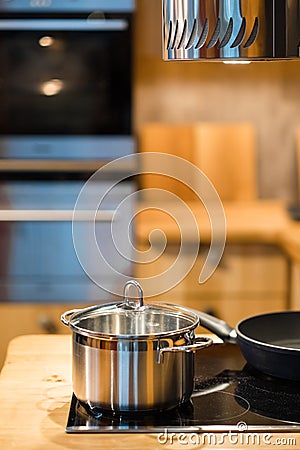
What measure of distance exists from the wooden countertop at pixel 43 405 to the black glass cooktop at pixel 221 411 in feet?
0.07

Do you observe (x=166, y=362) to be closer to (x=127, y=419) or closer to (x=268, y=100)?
(x=127, y=419)

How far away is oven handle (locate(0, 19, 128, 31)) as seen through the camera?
3076 millimetres

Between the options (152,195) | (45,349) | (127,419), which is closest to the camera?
(127,419)

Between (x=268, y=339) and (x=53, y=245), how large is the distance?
1.66 metres

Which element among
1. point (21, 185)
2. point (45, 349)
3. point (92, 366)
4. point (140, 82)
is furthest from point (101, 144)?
point (92, 366)

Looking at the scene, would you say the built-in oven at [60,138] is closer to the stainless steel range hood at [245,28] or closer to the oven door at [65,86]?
the oven door at [65,86]

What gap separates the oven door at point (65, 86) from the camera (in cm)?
309

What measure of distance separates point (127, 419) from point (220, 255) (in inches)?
70.5

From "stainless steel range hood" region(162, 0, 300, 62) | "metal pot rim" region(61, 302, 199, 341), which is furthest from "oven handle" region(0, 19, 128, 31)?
"stainless steel range hood" region(162, 0, 300, 62)

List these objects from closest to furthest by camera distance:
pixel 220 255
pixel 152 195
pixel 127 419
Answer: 1. pixel 127 419
2. pixel 220 255
3. pixel 152 195

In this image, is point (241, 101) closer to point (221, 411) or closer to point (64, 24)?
point (64, 24)

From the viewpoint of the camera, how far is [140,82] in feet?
11.8

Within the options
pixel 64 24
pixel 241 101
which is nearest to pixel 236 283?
pixel 241 101

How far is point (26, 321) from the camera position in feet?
10.3
